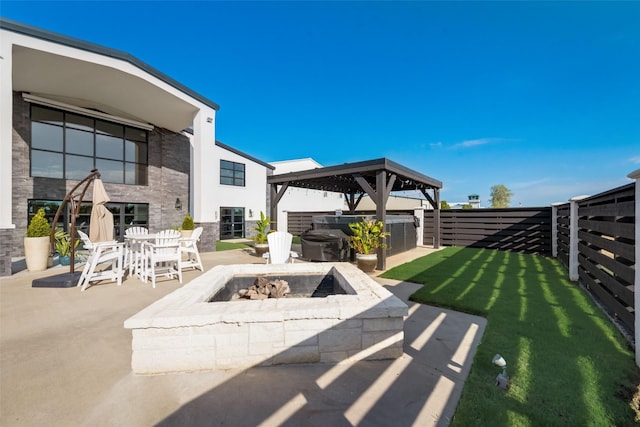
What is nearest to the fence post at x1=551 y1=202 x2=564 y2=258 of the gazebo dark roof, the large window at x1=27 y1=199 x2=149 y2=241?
the gazebo dark roof

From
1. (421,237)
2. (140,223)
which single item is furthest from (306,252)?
(140,223)

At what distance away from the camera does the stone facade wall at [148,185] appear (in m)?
7.51

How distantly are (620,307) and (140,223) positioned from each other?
12494 mm

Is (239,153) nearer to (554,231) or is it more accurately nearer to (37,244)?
(37,244)

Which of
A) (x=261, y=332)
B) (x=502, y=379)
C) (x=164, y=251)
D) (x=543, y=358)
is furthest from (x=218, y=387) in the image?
(x=164, y=251)

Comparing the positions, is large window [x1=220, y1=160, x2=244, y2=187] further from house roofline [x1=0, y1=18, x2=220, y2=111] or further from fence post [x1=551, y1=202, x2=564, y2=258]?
fence post [x1=551, y1=202, x2=564, y2=258]

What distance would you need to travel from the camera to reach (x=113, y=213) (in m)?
9.48

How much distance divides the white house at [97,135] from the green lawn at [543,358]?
799 cm

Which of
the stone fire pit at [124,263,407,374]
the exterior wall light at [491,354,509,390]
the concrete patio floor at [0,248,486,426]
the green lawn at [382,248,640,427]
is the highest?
the stone fire pit at [124,263,407,374]

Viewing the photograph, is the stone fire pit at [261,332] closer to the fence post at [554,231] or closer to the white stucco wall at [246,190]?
the fence post at [554,231]

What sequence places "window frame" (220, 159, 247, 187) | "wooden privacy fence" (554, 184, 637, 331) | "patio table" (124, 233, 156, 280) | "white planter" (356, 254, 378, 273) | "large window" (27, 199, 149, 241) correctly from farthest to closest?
"window frame" (220, 159, 247, 187), "large window" (27, 199, 149, 241), "white planter" (356, 254, 378, 273), "patio table" (124, 233, 156, 280), "wooden privacy fence" (554, 184, 637, 331)

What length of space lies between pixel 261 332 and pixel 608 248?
13.8 feet

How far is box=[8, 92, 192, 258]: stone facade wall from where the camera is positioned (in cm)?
751

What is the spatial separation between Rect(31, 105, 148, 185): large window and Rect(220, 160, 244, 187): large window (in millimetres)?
3519
